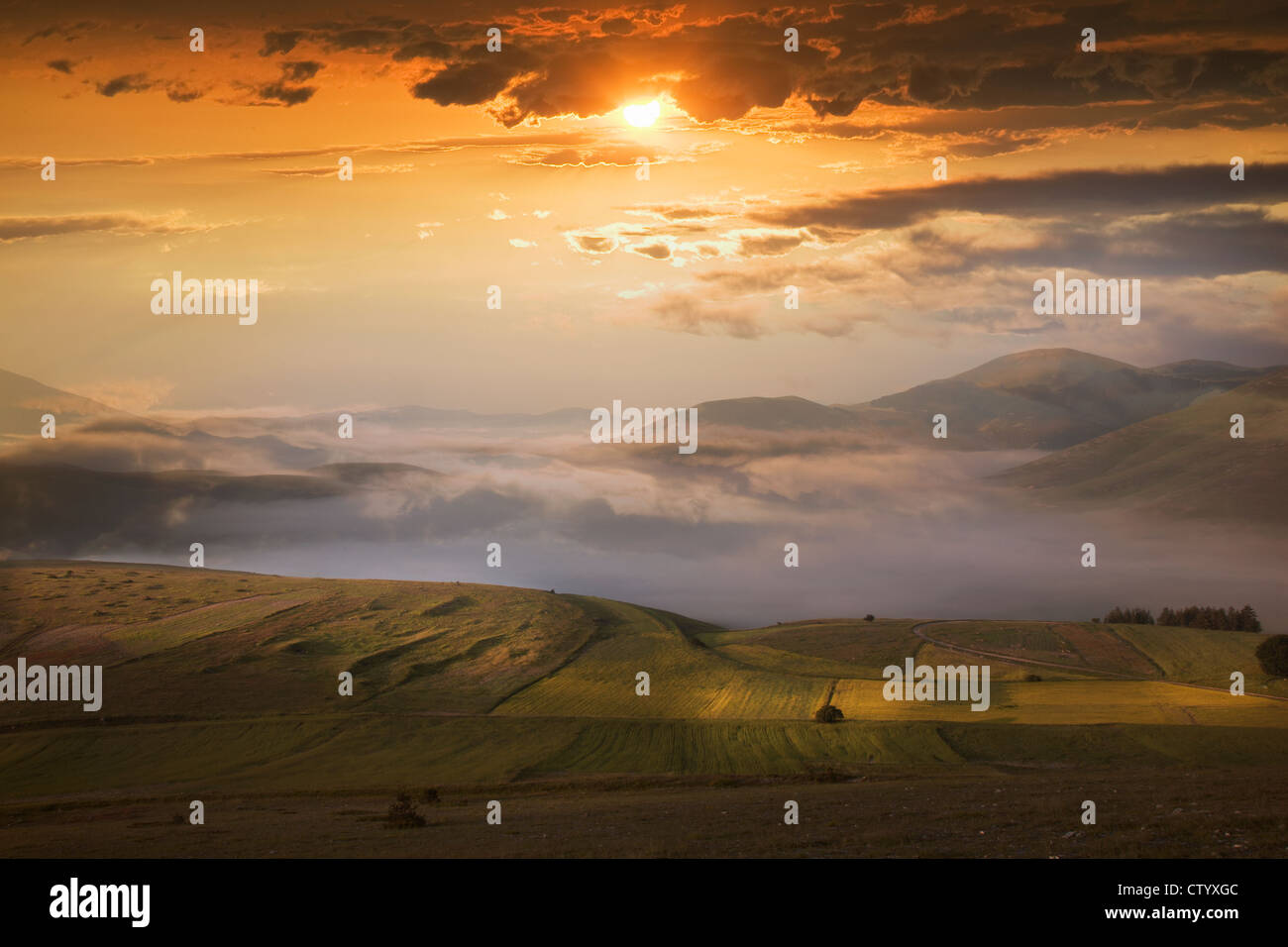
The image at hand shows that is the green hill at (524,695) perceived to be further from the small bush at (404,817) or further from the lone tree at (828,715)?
the small bush at (404,817)

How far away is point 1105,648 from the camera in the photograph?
158500 mm

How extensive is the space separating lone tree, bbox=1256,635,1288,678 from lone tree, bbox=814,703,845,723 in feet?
193

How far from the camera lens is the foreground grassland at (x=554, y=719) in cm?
5253

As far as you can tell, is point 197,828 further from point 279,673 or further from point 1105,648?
point 1105,648

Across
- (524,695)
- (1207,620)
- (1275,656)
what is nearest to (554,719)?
(524,695)

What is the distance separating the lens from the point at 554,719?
11325cm

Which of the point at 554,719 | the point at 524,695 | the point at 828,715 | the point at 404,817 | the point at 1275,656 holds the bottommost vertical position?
the point at 554,719

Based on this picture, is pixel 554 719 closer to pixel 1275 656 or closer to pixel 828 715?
pixel 828 715

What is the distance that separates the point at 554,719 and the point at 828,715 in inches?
1208

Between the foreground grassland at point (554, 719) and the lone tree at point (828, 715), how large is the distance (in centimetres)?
292

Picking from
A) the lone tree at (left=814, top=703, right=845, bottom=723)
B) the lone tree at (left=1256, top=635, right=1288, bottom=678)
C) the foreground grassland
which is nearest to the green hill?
the foreground grassland

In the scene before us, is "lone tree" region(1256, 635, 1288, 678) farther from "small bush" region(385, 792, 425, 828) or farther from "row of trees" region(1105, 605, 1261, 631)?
"small bush" region(385, 792, 425, 828)

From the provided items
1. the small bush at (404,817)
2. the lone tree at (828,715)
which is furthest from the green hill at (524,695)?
the small bush at (404,817)

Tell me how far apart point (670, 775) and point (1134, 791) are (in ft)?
111
